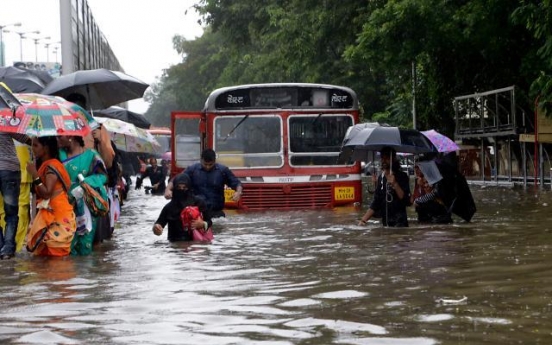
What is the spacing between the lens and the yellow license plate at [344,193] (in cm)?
2045

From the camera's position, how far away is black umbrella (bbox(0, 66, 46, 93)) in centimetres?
1775

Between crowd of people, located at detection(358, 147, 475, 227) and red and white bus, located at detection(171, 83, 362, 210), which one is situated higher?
red and white bus, located at detection(171, 83, 362, 210)

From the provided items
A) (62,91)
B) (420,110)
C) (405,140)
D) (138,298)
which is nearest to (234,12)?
(420,110)

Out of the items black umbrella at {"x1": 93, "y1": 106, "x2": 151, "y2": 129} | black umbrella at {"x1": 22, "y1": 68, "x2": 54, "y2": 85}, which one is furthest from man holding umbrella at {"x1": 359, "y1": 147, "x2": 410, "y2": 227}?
black umbrella at {"x1": 93, "y1": 106, "x2": 151, "y2": 129}

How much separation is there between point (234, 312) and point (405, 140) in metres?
7.90

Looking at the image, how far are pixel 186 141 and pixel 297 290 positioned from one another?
1535 inches

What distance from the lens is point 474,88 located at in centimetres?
3462

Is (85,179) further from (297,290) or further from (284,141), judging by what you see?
(284,141)

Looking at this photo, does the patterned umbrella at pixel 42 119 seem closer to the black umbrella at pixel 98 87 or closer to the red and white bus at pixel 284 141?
the black umbrella at pixel 98 87

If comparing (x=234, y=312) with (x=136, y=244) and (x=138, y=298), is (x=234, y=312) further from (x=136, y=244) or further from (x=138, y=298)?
(x=136, y=244)

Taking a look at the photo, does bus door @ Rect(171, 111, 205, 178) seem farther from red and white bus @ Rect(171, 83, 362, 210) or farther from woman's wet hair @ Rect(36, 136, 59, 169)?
woman's wet hair @ Rect(36, 136, 59, 169)

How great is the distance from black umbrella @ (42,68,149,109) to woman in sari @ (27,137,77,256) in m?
4.80

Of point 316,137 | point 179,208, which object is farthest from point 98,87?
point 179,208

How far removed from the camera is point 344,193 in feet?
67.3
